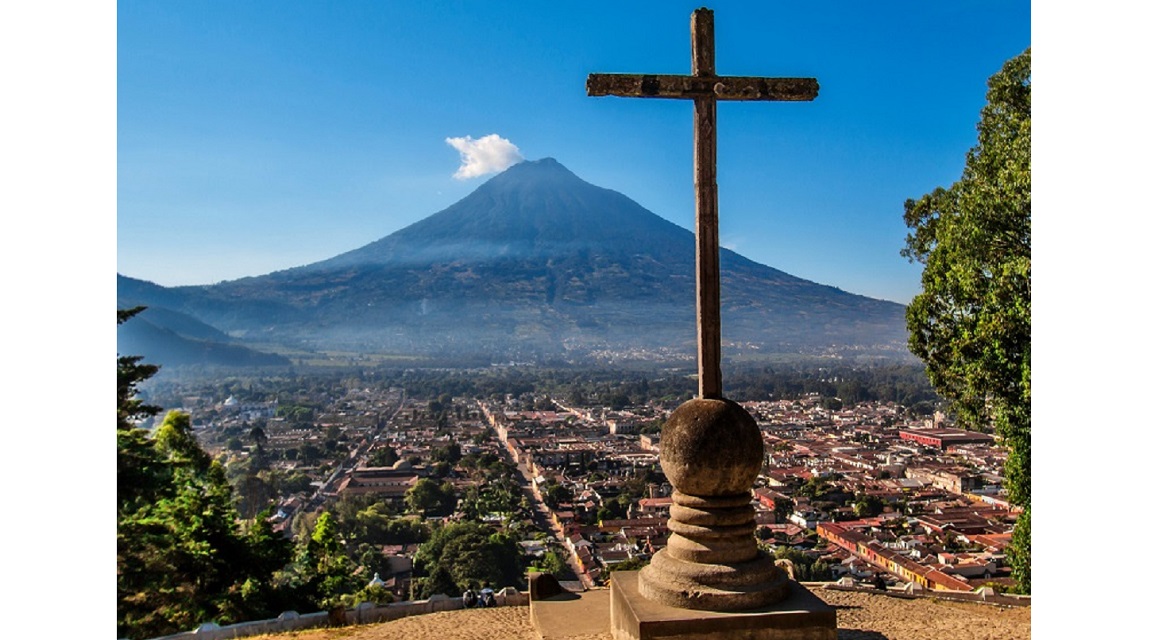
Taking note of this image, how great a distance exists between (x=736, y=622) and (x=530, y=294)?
297 feet

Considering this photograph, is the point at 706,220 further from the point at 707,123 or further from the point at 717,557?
the point at 717,557

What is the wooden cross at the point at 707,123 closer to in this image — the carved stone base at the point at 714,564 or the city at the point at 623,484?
the carved stone base at the point at 714,564

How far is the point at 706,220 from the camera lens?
205 inches

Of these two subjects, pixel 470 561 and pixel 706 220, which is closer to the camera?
pixel 706 220

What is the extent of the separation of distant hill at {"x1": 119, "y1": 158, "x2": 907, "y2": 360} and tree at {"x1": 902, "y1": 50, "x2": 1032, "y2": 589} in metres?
57.9

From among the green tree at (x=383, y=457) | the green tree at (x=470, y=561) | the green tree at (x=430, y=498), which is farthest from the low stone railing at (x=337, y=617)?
the green tree at (x=383, y=457)

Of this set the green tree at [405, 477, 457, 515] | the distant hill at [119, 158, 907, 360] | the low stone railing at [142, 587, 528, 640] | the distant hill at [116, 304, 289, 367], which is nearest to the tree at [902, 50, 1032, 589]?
the low stone railing at [142, 587, 528, 640]

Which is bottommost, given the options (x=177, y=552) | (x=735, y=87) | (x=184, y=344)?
(x=177, y=552)

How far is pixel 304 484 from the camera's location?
81.6ft

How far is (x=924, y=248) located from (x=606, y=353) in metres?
64.1

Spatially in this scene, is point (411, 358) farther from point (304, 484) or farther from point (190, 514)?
point (190, 514)

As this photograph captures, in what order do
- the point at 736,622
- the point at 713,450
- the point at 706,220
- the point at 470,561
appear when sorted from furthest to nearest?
the point at 470,561 → the point at 706,220 → the point at 713,450 → the point at 736,622

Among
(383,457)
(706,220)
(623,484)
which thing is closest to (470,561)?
(623,484)

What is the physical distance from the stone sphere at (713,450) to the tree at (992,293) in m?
5.40
